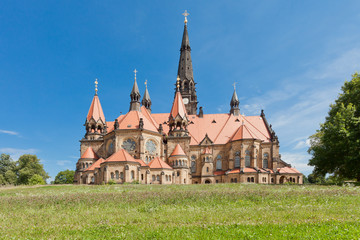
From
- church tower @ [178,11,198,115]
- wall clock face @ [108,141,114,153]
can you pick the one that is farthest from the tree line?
church tower @ [178,11,198,115]

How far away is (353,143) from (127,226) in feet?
89.8

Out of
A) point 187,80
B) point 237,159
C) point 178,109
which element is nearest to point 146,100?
point 187,80

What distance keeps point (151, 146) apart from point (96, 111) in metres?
15.7

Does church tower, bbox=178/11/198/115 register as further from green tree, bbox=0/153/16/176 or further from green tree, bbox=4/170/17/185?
green tree, bbox=0/153/16/176

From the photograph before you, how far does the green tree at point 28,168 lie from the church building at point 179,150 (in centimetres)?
2520

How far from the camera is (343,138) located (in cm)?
2936

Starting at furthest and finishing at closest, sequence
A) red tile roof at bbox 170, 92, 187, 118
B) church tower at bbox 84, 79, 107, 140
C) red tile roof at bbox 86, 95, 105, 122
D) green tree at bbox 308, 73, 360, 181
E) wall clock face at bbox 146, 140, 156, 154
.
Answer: red tile roof at bbox 170, 92, 187, 118, red tile roof at bbox 86, 95, 105, 122, church tower at bbox 84, 79, 107, 140, wall clock face at bbox 146, 140, 156, 154, green tree at bbox 308, 73, 360, 181

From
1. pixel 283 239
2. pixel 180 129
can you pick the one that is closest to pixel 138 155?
pixel 180 129

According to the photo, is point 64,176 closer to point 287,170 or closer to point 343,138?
point 287,170

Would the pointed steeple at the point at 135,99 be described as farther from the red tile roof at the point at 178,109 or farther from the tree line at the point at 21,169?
the tree line at the point at 21,169

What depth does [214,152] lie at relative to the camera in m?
58.6

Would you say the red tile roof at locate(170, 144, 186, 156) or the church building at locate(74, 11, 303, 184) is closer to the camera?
the church building at locate(74, 11, 303, 184)

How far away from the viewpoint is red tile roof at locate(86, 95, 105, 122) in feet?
193

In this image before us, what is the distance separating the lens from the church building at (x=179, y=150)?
48.9m
